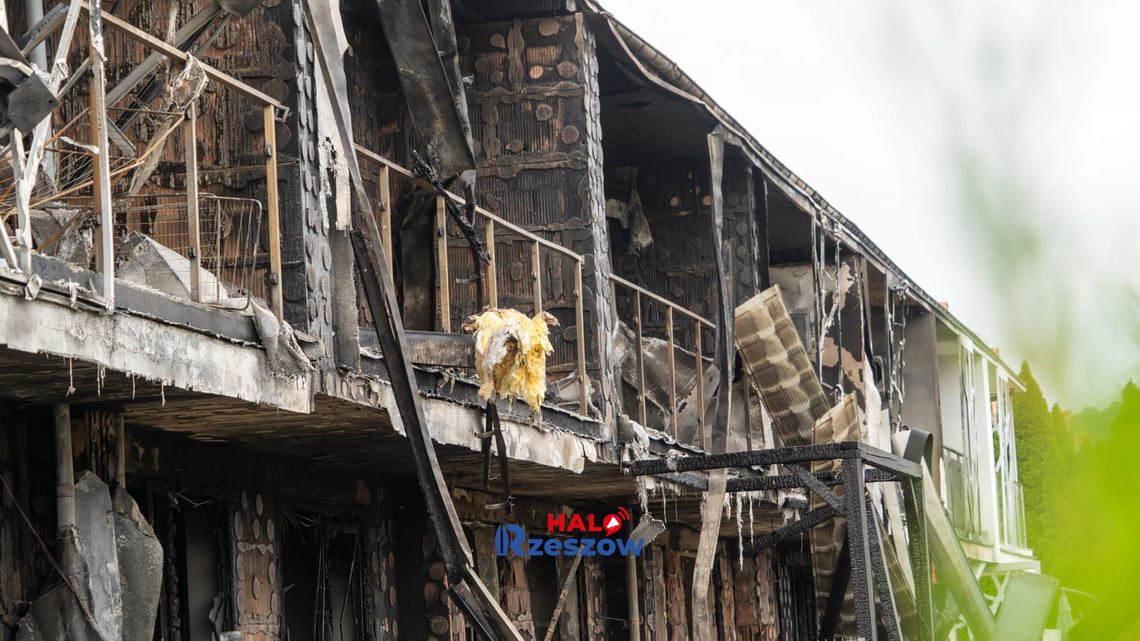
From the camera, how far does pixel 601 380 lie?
11.0m

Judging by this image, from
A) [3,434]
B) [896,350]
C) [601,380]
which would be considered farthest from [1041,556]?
[896,350]

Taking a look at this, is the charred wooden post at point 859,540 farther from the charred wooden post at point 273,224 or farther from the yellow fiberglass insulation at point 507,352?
the charred wooden post at point 273,224

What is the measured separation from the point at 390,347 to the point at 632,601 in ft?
24.5

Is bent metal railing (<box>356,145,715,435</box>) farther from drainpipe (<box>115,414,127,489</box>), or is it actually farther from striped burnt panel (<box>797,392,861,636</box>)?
drainpipe (<box>115,414,127,489</box>)

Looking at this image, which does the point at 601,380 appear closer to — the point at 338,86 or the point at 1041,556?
the point at 338,86

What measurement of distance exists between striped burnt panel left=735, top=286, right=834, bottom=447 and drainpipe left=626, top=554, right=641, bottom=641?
1965 millimetres

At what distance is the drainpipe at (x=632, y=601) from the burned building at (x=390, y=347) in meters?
0.05

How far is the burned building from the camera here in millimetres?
6348

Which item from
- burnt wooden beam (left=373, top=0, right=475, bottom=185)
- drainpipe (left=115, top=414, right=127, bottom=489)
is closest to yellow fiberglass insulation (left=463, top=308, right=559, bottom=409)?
burnt wooden beam (left=373, top=0, right=475, bottom=185)

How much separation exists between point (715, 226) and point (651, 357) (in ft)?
4.75

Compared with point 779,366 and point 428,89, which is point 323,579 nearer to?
point 428,89

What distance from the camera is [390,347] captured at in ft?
23.8

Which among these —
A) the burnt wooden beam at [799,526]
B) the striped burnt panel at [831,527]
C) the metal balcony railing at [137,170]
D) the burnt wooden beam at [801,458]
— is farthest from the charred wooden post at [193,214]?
the striped burnt panel at [831,527]

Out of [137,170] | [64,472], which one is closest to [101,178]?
[137,170]
